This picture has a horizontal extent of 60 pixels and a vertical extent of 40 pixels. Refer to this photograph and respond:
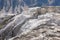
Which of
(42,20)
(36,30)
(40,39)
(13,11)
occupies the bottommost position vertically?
(40,39)

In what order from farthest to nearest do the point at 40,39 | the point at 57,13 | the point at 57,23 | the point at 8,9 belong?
the point at 8,9
the point at 57,13
the point at 57,23
the point at 40,39

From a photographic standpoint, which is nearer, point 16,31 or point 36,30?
point 36,30

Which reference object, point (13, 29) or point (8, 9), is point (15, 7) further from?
point (13, 29)

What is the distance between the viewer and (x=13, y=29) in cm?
284

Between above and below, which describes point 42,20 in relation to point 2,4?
below

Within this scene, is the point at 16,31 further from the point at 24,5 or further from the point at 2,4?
the point at 2,4

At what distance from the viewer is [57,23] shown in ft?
8.19

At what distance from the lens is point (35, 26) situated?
8.31ft

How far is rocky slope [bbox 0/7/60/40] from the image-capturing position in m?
2.38

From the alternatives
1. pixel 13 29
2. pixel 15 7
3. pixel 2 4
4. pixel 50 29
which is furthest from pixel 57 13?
pixel 2 4

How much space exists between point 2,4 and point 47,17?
1560mm

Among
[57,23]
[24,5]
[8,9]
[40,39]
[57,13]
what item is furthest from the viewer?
[8,9]

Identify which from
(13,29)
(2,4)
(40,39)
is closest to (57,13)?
(40,39)

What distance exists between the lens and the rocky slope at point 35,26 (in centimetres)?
238
